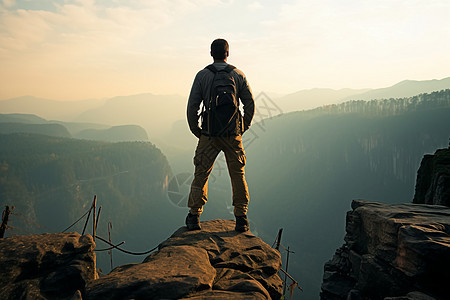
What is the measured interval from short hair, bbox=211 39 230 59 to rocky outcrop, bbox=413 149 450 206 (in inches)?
484

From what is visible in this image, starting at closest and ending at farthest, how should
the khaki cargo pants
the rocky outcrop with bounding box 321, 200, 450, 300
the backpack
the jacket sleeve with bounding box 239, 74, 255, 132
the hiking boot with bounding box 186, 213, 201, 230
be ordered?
the rocky outcrop with bounding box 321, 200, 450, 300 < the backpack < the khaki cargo pants < the jacket sleeve with bounding box 239, 74, 255, 132 < the hiking boot with bounding box 186, 213, 201, 230

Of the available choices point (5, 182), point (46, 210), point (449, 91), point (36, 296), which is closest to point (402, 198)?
point (449, 91)

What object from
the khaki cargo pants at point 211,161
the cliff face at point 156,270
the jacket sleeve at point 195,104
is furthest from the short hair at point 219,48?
the cliff face at point 156,270

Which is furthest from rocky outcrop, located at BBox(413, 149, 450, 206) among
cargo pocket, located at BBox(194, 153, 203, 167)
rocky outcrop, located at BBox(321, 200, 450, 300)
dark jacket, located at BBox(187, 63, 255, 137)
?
cargo pocket, located at BBox(194, 153, 203, 167)

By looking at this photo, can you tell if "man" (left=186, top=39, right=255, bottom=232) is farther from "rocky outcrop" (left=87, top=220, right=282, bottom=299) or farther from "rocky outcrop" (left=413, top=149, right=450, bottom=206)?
"rocky outcrop" (left=413, top=149, right=450, bottom=206)

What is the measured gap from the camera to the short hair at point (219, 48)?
859 cm

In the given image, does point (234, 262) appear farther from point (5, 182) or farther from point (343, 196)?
point (5, 182)

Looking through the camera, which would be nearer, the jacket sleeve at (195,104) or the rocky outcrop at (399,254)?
the rocky outcrop at (399,254)

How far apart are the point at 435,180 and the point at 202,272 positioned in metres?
14.3

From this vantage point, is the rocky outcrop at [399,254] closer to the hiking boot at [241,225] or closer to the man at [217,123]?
the hiking boot at [241,225]

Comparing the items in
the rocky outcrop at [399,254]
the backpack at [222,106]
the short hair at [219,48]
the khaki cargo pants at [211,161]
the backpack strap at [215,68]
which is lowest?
the rocky outcrop at [399,254]

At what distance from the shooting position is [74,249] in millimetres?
7957

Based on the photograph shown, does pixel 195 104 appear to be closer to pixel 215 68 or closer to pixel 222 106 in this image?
pixel 222 106

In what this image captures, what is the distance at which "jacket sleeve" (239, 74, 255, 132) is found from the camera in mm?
8812
